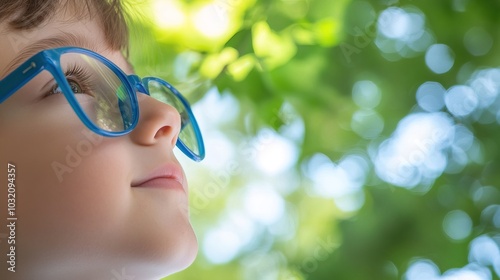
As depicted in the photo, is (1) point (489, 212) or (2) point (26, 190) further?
(1) point (489, 212)

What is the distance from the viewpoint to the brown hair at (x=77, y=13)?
0.73 meters

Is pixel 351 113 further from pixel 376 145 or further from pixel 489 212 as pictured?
pixel 489 212

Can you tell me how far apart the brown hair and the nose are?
0.33 ft

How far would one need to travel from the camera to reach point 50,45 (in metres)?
0.73

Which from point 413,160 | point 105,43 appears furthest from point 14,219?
point 413,160

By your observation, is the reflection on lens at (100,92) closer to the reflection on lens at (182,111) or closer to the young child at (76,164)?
the young child at (76,164)

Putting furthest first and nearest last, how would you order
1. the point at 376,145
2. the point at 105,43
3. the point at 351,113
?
the point at 376,145
the point at 351,113
the point at 105,43

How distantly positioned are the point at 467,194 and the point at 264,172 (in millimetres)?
494

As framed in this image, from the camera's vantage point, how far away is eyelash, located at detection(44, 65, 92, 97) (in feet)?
2.35

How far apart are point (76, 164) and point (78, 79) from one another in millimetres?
104

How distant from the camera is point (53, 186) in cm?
67

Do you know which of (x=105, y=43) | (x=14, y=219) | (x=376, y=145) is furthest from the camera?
(x=376, y=145)

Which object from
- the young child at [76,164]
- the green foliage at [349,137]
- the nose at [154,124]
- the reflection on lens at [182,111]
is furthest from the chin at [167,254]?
the green foliage at [349,137]

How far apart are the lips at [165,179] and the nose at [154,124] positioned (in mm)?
29
